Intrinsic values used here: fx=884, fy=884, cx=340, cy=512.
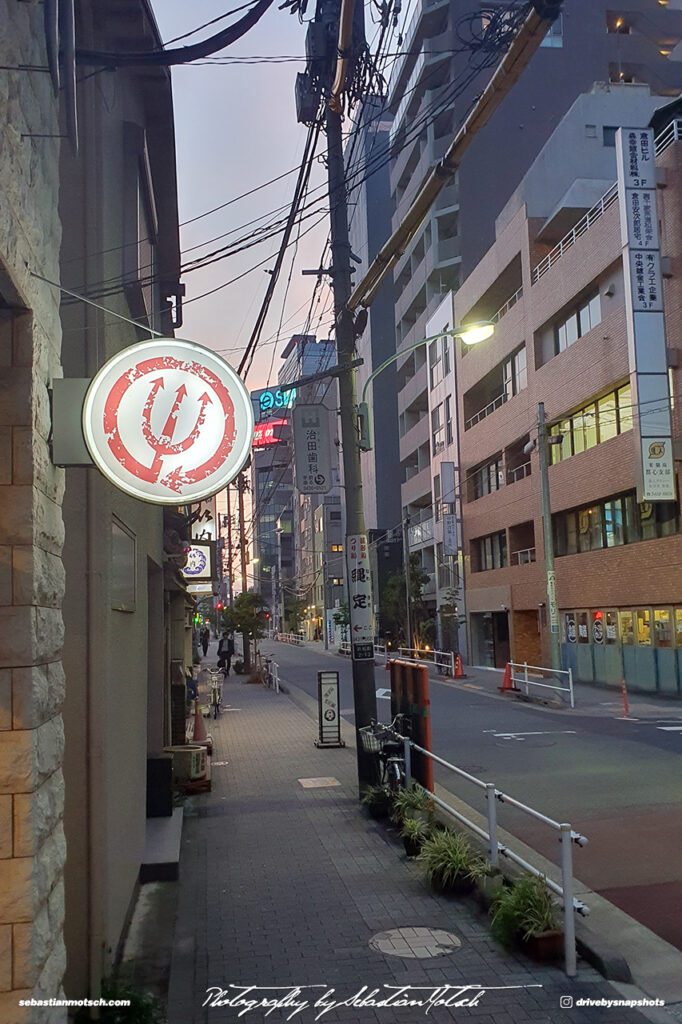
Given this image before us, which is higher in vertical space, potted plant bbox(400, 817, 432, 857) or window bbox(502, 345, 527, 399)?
window bbox(502, 345, 527, 399)

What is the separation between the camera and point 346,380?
12.1 meters

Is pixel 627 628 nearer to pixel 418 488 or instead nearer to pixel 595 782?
pixel 595 782

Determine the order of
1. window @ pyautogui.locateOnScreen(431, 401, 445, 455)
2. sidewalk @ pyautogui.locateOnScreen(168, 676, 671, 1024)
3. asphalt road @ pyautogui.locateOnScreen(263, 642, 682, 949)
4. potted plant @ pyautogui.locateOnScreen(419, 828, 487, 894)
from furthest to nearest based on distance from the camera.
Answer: window @ pyautogui.locateOnScreen(431, 401, 445, 455)
asphalt road @ pyautogui.locateOnScreen(263, 642, 682, 949)
potted plant @ pyautogui.locateOnScreen(419, 828, 487, 894)
sidewalk @ pyautogui.locateOnScreen(168, 676, 671, 1024)

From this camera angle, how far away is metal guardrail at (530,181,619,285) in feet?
93.0

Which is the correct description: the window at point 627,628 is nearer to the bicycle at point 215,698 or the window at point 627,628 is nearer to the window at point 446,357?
the bicycle at point 215,698

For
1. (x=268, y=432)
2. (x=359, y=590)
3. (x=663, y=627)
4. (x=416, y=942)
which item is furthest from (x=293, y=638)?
(x=416, y=942)

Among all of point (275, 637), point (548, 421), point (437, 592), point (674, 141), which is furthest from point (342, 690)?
point (275, 637)

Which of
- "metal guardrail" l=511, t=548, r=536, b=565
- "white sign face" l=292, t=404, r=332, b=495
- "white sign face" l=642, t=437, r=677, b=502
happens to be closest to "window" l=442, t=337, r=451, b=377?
"metal guardrail" l=511, t=548, r=536, b=565

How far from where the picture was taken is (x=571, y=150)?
1422 inches

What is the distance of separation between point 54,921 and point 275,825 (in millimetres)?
6738

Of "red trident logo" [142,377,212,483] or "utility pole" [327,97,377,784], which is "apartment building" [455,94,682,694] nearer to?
"utility pole" [327,97,377,784]

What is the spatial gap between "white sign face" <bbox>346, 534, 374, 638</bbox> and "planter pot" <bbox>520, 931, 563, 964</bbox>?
609cm

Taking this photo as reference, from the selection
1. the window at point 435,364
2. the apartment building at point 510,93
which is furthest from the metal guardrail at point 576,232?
the window at point 435,364

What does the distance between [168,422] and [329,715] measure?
12.7 m
